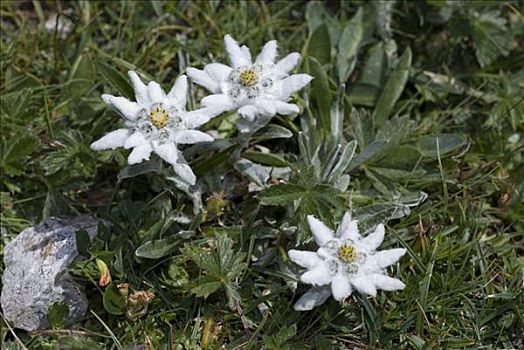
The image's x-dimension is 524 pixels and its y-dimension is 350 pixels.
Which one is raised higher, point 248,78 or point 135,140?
point 248,78

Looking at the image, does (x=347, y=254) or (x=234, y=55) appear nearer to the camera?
(x=347, y=254)

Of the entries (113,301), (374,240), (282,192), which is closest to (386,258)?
(374,240)

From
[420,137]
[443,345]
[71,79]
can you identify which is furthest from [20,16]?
[443,345]

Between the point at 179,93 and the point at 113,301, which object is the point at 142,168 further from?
the point at 113,301

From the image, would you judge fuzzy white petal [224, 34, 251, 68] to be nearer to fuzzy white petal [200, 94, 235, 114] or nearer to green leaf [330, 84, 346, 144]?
fuzzy white petal [200, 94, 235, 114]

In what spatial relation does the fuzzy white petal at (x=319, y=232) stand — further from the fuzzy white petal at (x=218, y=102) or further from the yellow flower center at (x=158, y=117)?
the yellow flower center at (x=158, y=117)

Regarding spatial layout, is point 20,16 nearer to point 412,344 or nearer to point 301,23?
point 301,23

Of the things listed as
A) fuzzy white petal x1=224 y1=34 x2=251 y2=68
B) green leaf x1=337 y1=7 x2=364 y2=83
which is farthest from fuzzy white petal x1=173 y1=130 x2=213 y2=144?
green leaf x1=337 y1=7 x2=364 y2=83
